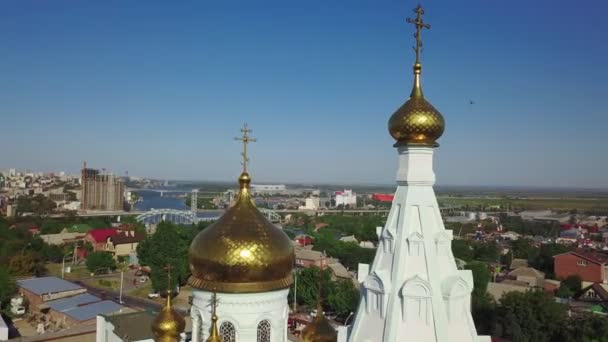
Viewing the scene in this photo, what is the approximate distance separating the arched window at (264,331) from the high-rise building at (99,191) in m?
95.9

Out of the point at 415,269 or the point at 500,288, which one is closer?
the point at 415,269

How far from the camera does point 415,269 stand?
20.1ft

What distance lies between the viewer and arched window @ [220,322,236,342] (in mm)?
7945

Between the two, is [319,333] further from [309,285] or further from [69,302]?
[69,302]

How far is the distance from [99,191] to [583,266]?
88.0 meters

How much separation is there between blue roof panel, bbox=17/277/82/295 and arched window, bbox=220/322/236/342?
2124cm

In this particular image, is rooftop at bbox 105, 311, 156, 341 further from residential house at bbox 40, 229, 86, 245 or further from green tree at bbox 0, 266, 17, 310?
residential house at bbox 40, 229, 86, 245

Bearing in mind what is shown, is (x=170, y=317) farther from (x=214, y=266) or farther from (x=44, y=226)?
(x=44, y=226)

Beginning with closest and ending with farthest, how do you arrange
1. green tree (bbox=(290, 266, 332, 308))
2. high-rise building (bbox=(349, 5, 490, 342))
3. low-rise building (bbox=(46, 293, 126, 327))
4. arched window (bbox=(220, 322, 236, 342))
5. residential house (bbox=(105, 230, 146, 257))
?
high-rise building (bbox=(349, 5, 490, 342)), arched window (bbox=(220, 322, 236, 342)), low-rise building (bbox=(46, 293, 126, 327)), green tree (bbox=(290, 266, 332, 308)), residential house (bbox=(105, 230, 146, 257))

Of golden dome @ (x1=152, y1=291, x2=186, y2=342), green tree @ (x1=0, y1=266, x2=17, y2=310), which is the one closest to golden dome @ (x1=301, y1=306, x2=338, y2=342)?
golden dome @ (x1=152, y1=291, x2=186, y2=342)

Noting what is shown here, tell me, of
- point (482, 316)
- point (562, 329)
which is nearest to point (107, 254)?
point (482, 316)

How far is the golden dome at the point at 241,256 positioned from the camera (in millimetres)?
7801

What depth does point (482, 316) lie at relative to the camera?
2286 centimetres

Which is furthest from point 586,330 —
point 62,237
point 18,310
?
point 62,237
